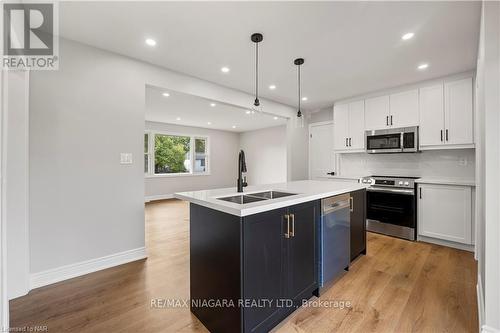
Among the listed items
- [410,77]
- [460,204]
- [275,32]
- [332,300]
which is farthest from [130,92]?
[460,204]

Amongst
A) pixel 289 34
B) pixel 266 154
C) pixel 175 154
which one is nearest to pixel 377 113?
pixel 289 34

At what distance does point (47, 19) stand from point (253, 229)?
8.82 feet

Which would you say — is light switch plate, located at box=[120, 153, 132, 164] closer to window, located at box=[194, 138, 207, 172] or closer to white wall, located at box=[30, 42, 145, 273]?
white wall, located at box=[30, 42, 145, 273]

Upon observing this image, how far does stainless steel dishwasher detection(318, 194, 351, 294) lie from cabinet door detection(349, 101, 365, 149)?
227 cm

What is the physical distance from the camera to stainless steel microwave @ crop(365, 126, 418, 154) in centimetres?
357

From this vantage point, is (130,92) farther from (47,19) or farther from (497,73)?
(497,73)

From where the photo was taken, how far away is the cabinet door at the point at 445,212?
298 cm

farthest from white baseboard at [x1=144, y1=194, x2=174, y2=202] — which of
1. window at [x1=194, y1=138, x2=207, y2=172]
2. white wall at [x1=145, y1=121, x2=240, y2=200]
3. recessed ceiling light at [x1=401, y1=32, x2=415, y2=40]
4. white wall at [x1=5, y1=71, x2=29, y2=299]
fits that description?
recessed ceiling light at [x1=401, y1=32, x2=415, y2=40]

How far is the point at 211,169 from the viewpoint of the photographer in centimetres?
823

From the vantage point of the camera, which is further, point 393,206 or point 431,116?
point 393,206

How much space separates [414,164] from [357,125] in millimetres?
1208

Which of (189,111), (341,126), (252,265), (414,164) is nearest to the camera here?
(252,265)

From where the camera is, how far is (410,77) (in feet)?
11.0

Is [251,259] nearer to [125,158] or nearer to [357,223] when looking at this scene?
[357,223]
